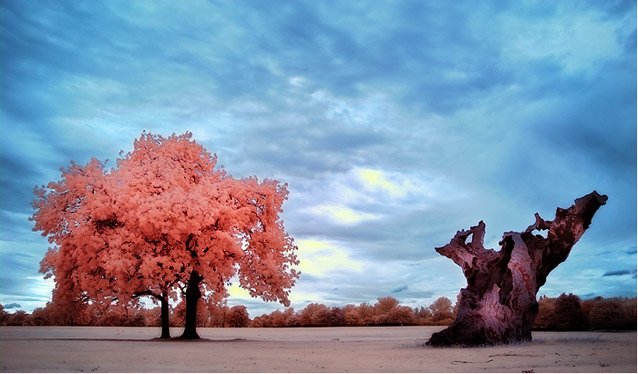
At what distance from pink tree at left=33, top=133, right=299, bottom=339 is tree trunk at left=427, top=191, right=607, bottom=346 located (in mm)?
10678

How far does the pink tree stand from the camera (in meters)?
29.0

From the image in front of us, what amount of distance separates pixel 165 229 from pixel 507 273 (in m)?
16.1

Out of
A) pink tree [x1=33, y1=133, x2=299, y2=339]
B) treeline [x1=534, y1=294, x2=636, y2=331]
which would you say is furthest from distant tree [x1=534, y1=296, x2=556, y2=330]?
pink tree [x1=33, y1=133, x2=299, y2=339]

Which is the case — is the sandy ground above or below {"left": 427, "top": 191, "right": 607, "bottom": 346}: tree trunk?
below

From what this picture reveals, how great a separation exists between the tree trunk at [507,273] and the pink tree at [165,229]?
10678 millimetres

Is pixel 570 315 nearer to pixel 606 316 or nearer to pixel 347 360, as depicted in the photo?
pixel 606 316

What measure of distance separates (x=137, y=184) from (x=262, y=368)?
18.0 metres

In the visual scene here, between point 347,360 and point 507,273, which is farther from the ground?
point 507,273

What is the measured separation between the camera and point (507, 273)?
79.8 feet

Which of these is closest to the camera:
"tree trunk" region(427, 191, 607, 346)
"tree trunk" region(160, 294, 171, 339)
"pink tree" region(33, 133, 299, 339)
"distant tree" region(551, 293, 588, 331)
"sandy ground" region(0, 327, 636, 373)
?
"sandy ground" region(0, 327, 636, 373)

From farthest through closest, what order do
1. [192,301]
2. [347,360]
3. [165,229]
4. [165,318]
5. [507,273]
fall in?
[165,318], [192,301], [165,229], [507,273], [347,360]

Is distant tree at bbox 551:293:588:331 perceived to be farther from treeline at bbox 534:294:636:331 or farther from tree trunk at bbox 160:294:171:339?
tree trunk at bbox 160:294:171:339

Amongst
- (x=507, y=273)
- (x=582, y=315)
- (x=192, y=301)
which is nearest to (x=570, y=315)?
(x=582, y=315)

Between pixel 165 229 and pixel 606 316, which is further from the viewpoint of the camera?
pixel 606 316
